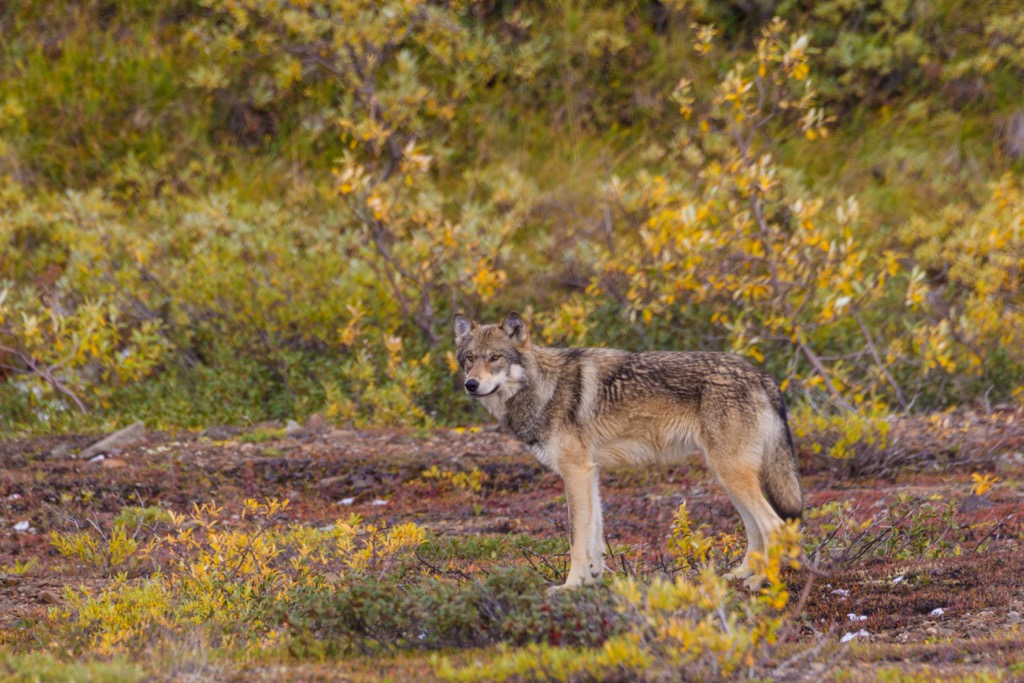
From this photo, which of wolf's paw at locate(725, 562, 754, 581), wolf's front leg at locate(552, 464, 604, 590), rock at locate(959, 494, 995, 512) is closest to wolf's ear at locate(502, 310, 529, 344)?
wolf's front leg at locate(552, 464, 604, 590)

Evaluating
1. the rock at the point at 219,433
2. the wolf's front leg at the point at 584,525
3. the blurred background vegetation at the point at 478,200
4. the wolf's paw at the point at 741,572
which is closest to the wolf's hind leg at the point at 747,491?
the wolf's paw at the point at 741,572

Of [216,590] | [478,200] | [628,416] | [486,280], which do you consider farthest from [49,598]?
[478,200]

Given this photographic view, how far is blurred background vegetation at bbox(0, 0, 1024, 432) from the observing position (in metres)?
11.8

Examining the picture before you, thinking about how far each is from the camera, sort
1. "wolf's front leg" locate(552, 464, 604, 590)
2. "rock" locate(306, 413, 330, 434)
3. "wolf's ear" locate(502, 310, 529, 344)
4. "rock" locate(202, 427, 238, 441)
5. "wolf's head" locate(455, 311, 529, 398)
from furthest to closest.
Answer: "rock" locate(306, 413, 330, 434) < "rock" locate(202, 427, 238, 441) < "wolf's ear" locate(502, 310, 529, 344) < "wolf's head" locate(455, 311, 529, 398) < "wolf's front leg" locate(552, 464, 604, 590)

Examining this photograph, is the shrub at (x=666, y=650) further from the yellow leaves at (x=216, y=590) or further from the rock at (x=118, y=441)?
the rock at (x=118, y=441)

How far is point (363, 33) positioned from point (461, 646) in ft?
32.1

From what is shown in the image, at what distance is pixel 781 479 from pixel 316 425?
215 inches

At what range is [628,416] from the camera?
23.9 ft

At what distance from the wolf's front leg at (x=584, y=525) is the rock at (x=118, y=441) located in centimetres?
505

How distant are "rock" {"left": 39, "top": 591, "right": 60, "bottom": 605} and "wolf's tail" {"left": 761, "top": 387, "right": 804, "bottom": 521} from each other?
4364 millimetres

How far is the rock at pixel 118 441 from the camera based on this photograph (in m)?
10.4

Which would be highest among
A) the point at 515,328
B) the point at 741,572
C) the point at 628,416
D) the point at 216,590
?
the point at 515,328

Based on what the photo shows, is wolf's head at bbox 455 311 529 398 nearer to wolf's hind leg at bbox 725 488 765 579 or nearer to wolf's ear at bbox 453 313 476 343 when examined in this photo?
wolf's ear at bbox 453 313 476 343

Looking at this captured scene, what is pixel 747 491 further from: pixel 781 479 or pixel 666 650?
pixel 666 650
